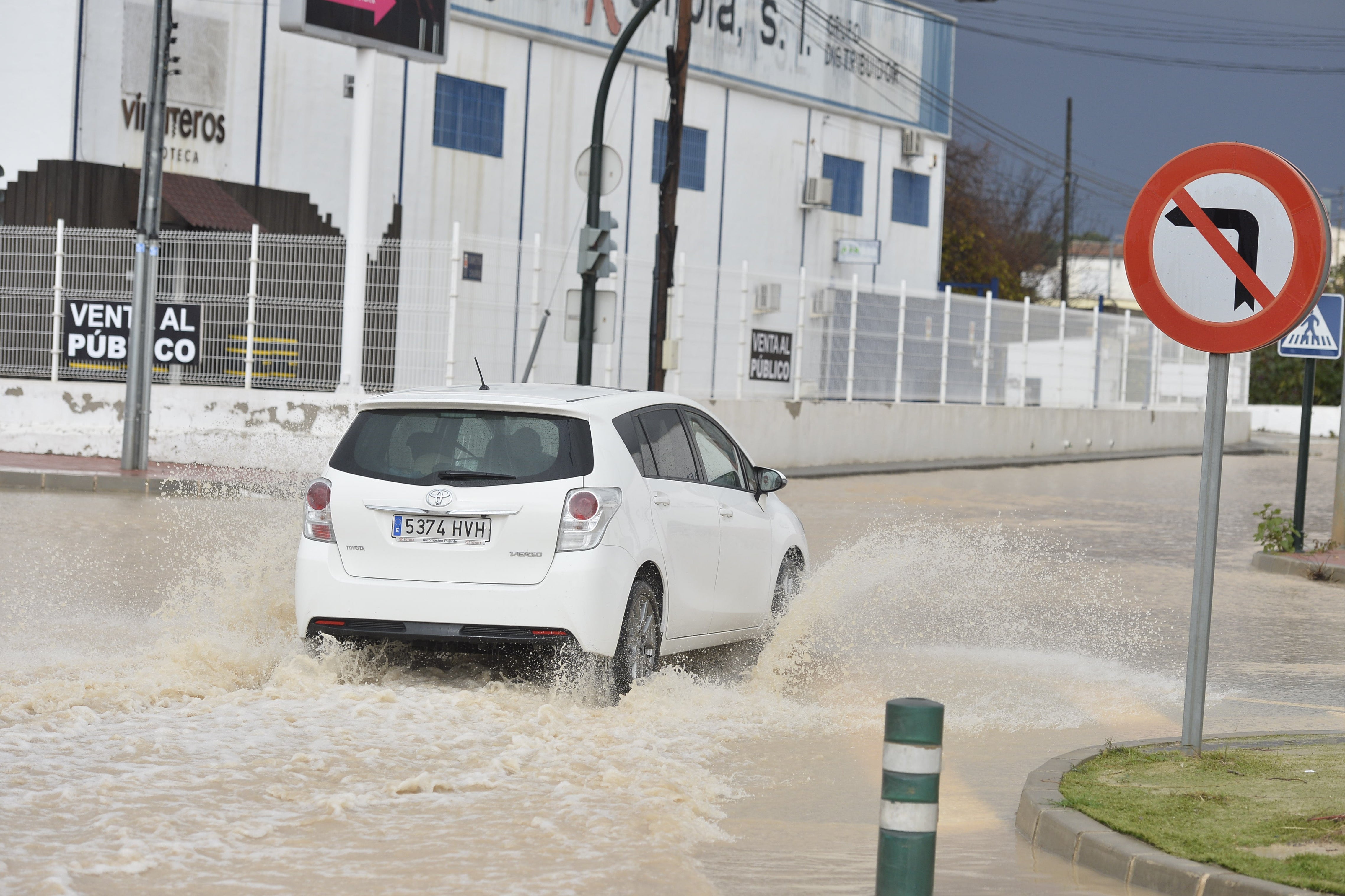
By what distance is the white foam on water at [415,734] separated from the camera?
5125mm

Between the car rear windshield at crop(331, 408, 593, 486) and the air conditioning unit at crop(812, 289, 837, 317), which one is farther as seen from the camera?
the air conditioning unit at crop(812, 289, 837, 317)

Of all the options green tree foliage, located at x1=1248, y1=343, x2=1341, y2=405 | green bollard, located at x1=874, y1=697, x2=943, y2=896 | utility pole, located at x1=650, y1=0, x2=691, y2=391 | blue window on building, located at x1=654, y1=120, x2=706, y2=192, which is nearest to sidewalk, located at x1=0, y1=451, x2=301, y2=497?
utility pole, located at x1=650, y1=0, x2=691, y2=391

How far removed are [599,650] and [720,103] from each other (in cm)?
3263

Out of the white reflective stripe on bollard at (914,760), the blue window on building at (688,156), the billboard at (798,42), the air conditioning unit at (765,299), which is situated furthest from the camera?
the blue window on building at (688,156)

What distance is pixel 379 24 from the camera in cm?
2377

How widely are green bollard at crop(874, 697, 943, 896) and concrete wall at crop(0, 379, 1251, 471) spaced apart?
1732 centimetres

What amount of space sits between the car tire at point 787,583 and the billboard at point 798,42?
24.6 metres

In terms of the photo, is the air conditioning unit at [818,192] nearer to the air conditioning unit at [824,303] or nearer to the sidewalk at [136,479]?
the air conditioning unit at [824,303]

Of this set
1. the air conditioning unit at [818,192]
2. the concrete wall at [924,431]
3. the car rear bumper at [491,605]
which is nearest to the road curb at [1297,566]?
the car rear bumper at [491,605]

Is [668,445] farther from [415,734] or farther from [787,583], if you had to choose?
[415,734]

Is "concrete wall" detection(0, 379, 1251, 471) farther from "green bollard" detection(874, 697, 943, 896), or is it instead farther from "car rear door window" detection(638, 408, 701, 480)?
"green bollard" detection(874, 697, 943, 896)

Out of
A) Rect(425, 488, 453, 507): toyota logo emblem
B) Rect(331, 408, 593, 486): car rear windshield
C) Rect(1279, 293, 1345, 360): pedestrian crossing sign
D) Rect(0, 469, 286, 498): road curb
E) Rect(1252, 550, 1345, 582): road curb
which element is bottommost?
Rect(0, 469, 286, 498): road curb

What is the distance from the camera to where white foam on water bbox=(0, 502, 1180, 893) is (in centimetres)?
512

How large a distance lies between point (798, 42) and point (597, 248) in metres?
22.6
